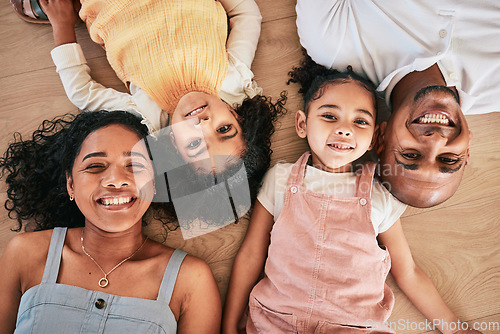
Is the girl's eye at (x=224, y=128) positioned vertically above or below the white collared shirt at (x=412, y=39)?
below

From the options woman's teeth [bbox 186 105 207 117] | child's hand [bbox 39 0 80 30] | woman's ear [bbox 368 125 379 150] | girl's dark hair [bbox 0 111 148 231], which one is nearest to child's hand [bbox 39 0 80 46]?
child's hand [bbox 39 0 80 30]

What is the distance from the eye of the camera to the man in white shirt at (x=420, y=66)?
100 centimetres

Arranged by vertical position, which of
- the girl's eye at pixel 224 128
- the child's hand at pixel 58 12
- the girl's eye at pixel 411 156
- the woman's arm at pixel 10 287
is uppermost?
the child's hand at pixel 58 12

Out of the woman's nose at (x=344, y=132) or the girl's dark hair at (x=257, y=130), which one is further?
the girl's dark hair at (x=257, y=130)

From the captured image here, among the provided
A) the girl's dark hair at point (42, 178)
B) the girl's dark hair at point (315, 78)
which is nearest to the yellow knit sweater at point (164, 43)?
the girl's dark hair at point (42, 178)

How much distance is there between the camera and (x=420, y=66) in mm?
1060

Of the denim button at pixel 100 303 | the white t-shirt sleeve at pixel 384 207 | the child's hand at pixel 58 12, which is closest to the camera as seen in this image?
the denim button at pixel 100 303

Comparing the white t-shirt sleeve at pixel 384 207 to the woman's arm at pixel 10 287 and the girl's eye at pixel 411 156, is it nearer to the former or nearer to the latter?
the girl's eye at pixel 411 156

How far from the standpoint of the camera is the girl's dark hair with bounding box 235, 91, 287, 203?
3.69 ft

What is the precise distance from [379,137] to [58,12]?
1080 millimetres

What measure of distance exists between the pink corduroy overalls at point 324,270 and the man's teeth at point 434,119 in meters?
0.22

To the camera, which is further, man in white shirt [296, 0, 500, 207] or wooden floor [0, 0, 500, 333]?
wooden floor [0, 0, 500, 333]

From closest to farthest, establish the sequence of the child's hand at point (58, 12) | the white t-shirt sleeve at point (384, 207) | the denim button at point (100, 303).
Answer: the denim button at point (100, 303) → the white t-shirt sleeve at point (384, 207) → the child's hand at point (58, 12)

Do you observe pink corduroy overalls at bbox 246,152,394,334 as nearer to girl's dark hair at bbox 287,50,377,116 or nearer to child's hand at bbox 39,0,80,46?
girl's dark hair at bbox 287,50,377,116
